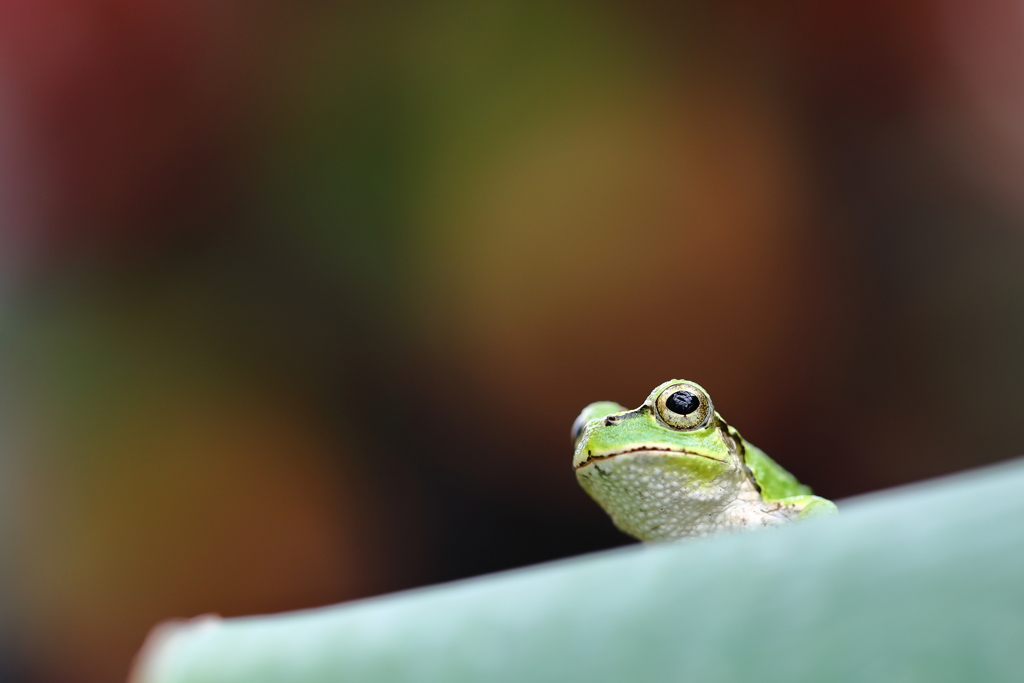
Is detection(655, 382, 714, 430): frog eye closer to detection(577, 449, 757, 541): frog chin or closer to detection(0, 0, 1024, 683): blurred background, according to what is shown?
detection(577, 449, 757, 541): frog chin

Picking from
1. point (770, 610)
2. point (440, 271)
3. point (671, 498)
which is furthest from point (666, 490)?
point (440, 271)

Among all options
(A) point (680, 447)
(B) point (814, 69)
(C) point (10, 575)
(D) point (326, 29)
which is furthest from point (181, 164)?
(A) point (680, 447)

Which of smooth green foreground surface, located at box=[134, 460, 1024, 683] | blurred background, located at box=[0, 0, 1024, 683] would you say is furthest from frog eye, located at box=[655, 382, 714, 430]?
blurred background, located at box=[0, 0, 1024, 683]

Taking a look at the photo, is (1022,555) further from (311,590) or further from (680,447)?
(311,590)

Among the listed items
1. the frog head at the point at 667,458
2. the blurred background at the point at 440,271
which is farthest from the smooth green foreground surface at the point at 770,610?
the blurred background at the point at 440,271

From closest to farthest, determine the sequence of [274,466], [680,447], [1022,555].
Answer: [1022,555]
[680,447]
[274,466]

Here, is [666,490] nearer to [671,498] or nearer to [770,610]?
[671,498]
